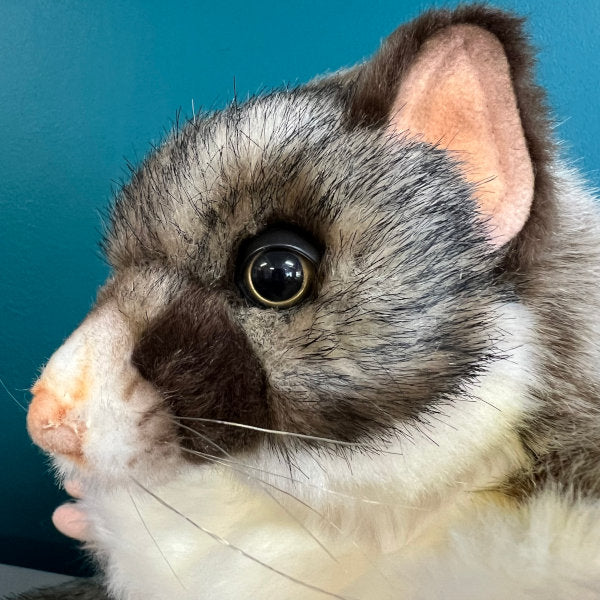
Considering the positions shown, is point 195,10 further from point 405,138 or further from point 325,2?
point 405,138

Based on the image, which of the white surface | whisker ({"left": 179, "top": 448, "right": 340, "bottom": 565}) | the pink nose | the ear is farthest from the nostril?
the white surface

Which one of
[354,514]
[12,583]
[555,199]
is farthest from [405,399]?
[12,583]

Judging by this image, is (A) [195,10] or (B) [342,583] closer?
(B) [342,583]

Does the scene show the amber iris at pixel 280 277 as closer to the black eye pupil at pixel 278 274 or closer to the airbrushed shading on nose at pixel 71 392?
the black eye pupil at pixel 278 274

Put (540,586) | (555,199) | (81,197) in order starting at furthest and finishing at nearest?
(81,197)
(555,199)
(540,586)

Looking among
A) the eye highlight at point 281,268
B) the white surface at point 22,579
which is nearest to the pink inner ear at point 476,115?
the eye highlight at point 281,268

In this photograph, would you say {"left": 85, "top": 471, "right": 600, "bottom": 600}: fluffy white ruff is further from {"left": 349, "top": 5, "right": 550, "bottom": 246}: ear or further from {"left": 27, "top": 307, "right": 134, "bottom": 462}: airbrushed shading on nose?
{"left": 349, "top": 5, "right": 550, "bottom": 246}: ear

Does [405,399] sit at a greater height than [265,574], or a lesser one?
greater
